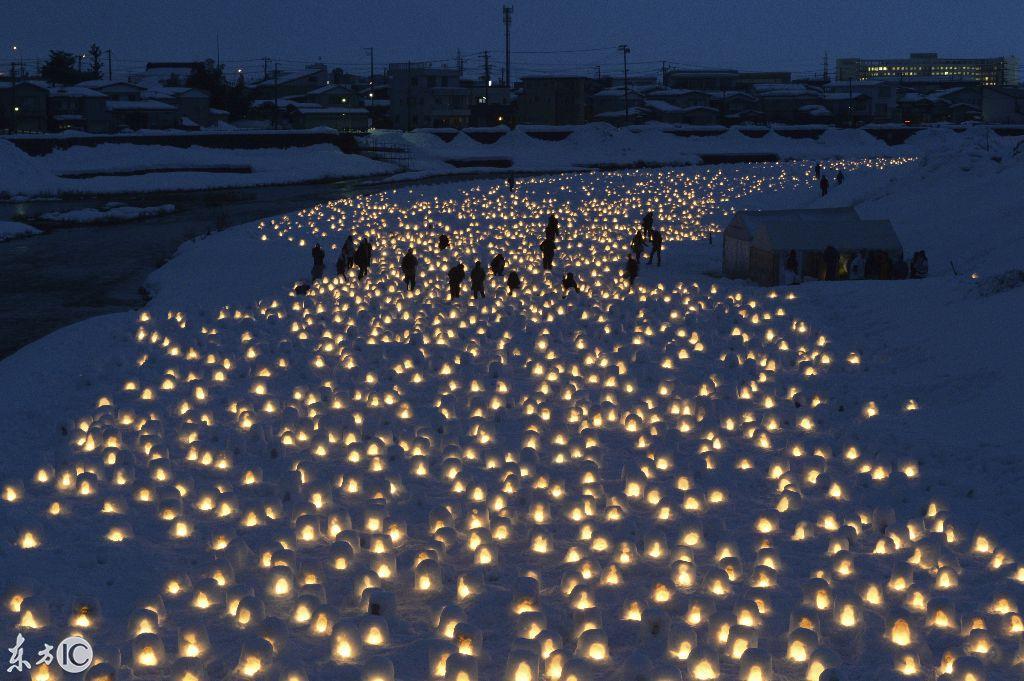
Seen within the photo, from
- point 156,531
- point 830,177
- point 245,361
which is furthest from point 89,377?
point 830,177

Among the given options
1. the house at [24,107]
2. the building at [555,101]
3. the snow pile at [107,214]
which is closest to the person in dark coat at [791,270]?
the snow pile at [107,214]

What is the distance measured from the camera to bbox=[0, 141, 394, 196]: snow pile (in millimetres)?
52828

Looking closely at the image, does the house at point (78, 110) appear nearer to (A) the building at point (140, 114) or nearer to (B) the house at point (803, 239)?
(A) the building at point (140, 114)

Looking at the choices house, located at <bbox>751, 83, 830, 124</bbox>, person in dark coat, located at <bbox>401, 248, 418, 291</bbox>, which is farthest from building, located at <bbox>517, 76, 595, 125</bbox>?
person in dark coat, located at <bbox>401, 248, 418, 291</bbox>

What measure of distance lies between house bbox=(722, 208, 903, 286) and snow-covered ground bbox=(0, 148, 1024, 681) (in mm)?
1715

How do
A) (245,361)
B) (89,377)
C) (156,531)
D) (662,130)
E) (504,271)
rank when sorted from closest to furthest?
(156,531) < (89,377) < (245,361) < (504,271) < (662,130)

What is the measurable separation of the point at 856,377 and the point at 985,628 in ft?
26.3

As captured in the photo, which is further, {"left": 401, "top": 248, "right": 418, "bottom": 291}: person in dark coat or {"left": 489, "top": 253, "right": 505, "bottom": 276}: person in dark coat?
{"left": 489, "top": 253, "right": 505, "bottom": 276}: person in dark coat

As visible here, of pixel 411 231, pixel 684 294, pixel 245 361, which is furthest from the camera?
pixel 411 231

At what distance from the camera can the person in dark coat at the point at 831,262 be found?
23422mm

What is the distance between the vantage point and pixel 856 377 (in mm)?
15844

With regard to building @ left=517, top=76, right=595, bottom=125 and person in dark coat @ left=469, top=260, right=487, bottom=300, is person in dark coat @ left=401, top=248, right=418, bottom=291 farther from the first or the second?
building @ left=517, top=76, right=595, bottom=125

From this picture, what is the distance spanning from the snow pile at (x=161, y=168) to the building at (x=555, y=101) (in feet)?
83.8

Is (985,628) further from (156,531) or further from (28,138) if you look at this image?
(28,138)
